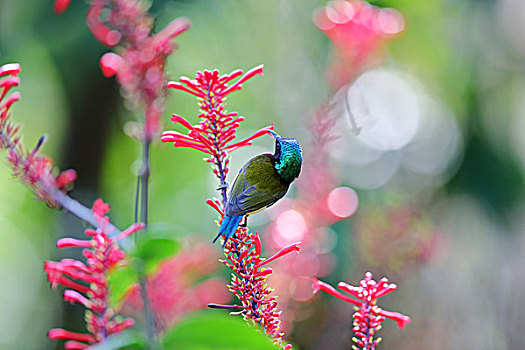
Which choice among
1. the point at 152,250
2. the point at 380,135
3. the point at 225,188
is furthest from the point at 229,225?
the point at 380,135

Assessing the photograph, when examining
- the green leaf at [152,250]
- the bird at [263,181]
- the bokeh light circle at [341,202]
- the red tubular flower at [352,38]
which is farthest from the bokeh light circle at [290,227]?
the green leaf at [152,250]

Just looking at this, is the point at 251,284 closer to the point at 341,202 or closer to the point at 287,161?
the point at 287,161

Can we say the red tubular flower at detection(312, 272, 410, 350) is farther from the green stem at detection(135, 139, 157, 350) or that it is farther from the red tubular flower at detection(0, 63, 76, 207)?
the red tubular flower at detection(0, 63, 76, 207)

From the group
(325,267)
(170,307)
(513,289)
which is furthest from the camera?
(513,289)

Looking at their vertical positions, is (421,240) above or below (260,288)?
below

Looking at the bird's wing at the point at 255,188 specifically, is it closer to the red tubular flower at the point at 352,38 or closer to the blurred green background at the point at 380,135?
the red tubular flower at the point at 352,38

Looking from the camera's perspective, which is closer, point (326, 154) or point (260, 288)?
point (260, 288)

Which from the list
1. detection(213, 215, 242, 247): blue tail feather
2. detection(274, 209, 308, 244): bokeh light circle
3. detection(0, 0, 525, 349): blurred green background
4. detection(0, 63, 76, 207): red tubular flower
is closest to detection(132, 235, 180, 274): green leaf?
detection(213, 215, 242, 247): blue tail feather

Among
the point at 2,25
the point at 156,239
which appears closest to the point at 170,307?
the point at 156,239

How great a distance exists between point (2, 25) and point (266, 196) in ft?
5.76

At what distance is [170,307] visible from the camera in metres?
0.47

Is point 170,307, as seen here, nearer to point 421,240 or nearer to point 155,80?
point 155,80

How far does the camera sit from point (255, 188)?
0.41 meters

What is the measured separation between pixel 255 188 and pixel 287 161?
35 mm
